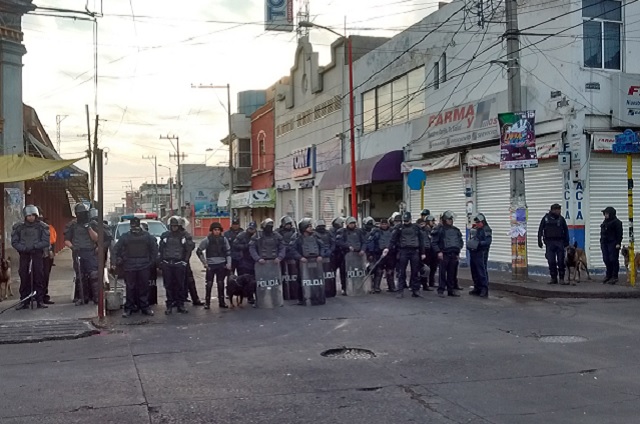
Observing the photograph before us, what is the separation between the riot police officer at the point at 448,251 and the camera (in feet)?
48.3

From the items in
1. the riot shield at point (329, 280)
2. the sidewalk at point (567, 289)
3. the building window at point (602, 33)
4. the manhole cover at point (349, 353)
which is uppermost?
the building window at point (602, 33)

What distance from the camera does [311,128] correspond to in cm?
3556

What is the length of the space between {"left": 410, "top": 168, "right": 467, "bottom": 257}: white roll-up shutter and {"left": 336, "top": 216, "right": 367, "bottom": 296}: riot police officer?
24.4 feet

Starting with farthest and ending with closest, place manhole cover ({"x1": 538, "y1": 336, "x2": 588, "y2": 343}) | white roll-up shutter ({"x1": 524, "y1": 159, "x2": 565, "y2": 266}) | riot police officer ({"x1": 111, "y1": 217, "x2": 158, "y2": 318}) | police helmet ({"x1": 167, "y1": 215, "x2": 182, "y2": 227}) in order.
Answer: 1. white roll-up shutter ({"x1": 524, "y1": 159, "x2": 565, "y2": 266})
2. police helmet ({"x1": 167, "y1": 215, "x2": 182, "y2": 227})
3. riot police officer ({"x1": 111, "y1": 217, "x2": 158, "y2": 318})
4. manhole cover ({"x1": 538, "y1": 336, "x2": 588, "y2": 343})

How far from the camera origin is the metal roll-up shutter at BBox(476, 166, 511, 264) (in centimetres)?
1967

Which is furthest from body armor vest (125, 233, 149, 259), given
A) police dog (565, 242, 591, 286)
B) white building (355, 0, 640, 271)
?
white building (355, 0, 640, 271)

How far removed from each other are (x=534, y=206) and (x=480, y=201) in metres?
2.64

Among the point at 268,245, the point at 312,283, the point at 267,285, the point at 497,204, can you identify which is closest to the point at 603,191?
the point at 497,204

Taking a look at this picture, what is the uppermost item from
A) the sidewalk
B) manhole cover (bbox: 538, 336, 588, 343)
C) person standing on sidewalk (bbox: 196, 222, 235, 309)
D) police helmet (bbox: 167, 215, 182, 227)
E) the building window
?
the building window

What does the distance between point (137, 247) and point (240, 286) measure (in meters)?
2.17

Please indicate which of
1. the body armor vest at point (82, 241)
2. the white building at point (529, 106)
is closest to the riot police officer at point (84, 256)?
the body armor vest at point (82, 241)

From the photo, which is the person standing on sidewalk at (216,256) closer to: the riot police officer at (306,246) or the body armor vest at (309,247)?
the riot police officer at (306,246)

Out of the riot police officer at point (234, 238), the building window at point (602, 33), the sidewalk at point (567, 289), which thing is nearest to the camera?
the riot police officer at point (234, 238)

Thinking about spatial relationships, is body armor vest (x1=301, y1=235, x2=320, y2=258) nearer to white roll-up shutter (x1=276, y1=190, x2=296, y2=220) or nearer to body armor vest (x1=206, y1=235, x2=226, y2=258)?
body armor vest (x1=206, y1=235, x2=226, y2=258)
